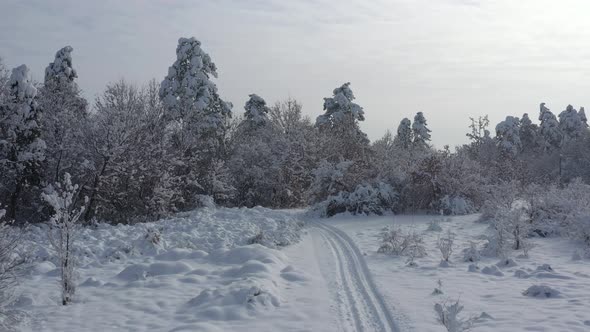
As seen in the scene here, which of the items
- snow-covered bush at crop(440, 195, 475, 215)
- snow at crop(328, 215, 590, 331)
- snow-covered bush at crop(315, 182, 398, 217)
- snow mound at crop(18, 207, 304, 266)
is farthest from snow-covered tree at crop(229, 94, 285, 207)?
snow at crop(328, 215, 590, 331)

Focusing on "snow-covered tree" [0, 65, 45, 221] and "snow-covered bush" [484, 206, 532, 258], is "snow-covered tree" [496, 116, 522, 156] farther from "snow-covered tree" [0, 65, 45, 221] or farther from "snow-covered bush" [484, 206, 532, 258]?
"snow-covered tree" [0, 65, 45, 221]

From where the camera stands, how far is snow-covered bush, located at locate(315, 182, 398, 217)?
92.0 ft

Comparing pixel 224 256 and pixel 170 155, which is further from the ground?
pixel 170 155

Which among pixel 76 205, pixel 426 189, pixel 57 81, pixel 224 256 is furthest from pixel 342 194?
pixel 57 81

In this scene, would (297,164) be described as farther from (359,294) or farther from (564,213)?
(359,294)

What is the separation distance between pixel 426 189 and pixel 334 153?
12848 millimetres

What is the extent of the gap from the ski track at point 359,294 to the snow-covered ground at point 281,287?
23mm

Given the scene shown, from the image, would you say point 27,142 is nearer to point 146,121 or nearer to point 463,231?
point 146,121

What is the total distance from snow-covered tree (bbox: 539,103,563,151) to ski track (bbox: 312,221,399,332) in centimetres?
5903

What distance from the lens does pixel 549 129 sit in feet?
217

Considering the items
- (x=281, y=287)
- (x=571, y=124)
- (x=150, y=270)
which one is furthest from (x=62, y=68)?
(x=571, y=124)

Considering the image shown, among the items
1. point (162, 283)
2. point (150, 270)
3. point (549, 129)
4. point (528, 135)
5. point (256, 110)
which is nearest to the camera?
point (162, 283)

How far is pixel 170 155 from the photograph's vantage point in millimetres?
27531

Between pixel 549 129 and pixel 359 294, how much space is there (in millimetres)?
65656
